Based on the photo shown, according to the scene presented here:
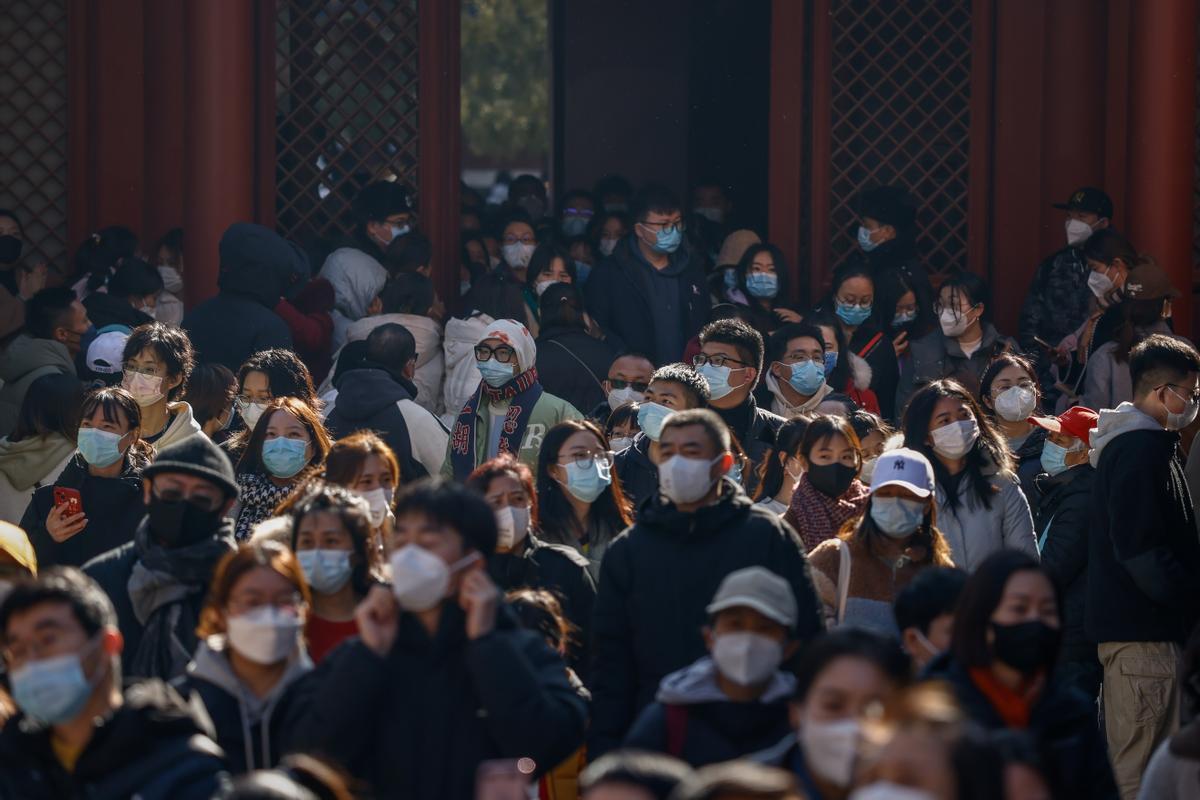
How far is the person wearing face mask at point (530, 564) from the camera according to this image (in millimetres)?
6668

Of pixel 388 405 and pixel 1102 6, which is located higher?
pixel 1102 6

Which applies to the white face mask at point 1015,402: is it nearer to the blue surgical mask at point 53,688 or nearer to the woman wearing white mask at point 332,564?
the woman wearing white mask at point 332,564

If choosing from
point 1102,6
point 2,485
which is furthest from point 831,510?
point 1102,6

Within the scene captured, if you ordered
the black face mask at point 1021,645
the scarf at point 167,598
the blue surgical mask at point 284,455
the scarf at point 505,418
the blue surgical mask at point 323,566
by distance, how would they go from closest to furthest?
the black face mask at point 1021,645, the blue surgical mask at point 323,566, the scarf at point 167,598, the blue surgical mask at point 284,455, the scarf at point 505,418

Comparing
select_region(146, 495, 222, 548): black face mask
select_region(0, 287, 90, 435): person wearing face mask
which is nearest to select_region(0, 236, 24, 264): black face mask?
select_region(0, 287, 90, 435): person wearing face mask

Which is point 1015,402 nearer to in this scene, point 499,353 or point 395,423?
point 499,353

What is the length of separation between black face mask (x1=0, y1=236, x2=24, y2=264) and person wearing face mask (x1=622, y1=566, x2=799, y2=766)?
6591 millimetres

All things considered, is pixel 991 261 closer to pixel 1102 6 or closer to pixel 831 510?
pixel 1102 6

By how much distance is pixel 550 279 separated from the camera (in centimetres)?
1123

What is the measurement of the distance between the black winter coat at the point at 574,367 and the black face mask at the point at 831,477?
2582 millimetres

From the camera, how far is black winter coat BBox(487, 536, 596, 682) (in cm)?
666

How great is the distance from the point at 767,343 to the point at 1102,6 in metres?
4.07

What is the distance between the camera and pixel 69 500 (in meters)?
7.60

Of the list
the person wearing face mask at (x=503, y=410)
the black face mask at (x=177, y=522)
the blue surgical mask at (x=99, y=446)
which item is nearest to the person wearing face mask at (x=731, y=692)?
the black face mask at (x=177, y=522)
